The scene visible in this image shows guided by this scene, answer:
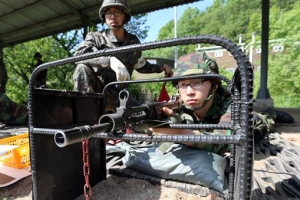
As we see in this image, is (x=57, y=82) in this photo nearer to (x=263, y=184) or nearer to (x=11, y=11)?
(x=11, y=11)

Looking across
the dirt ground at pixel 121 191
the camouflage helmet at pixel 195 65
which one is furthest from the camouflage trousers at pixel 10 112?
the camouflage helmet at pixel 195 65

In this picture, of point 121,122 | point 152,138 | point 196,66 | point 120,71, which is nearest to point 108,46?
point 120,71


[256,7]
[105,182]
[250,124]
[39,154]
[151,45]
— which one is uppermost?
[256,7]

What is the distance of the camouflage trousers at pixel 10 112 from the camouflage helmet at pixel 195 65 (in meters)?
3.56

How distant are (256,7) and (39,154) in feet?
104

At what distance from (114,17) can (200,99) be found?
4.87 feet

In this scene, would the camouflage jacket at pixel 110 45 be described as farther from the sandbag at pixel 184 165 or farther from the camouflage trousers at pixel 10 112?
the camouflage trousers at pixel 10 112

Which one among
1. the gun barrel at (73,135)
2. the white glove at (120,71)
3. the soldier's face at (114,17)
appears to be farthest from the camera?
the soldier's face at (114,17)

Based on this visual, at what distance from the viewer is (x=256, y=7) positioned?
2742 cm

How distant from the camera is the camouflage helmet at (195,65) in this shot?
4.82 feet

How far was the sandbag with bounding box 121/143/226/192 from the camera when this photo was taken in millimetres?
1327

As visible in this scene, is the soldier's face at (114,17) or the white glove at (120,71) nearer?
the white glove at (120,71)

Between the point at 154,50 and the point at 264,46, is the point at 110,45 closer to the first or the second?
the point at 264,46

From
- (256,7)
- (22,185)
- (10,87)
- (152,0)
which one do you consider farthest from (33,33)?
(256,7)
